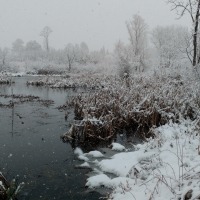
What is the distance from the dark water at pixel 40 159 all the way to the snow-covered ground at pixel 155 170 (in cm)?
43

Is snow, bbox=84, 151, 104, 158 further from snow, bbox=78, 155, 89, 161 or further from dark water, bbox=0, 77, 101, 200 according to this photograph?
dark water, bbox=0, 77, 101, 200

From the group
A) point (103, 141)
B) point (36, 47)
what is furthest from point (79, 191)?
point (36, 47)

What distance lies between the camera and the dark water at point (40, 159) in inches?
227

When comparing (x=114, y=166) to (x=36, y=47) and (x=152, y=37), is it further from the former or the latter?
(x=36, y=47)

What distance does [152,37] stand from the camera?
48.2 m

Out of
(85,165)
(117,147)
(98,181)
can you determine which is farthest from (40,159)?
(117,147)

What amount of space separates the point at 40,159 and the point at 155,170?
10.7ft

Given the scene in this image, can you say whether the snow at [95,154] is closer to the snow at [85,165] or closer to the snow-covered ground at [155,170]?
the snow-covered ground at [155,170]

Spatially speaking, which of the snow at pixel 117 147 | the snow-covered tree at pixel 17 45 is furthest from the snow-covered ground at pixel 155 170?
the snow-covered tree at pixel 17 45

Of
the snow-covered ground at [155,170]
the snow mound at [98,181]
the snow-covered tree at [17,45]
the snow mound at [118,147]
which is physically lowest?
the snow mound at [98,181]

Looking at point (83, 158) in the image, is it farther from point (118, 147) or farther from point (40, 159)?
point (118, 147)

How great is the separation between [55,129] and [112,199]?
589 centimetres

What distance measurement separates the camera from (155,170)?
551 centimetres

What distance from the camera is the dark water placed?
18.9ft
